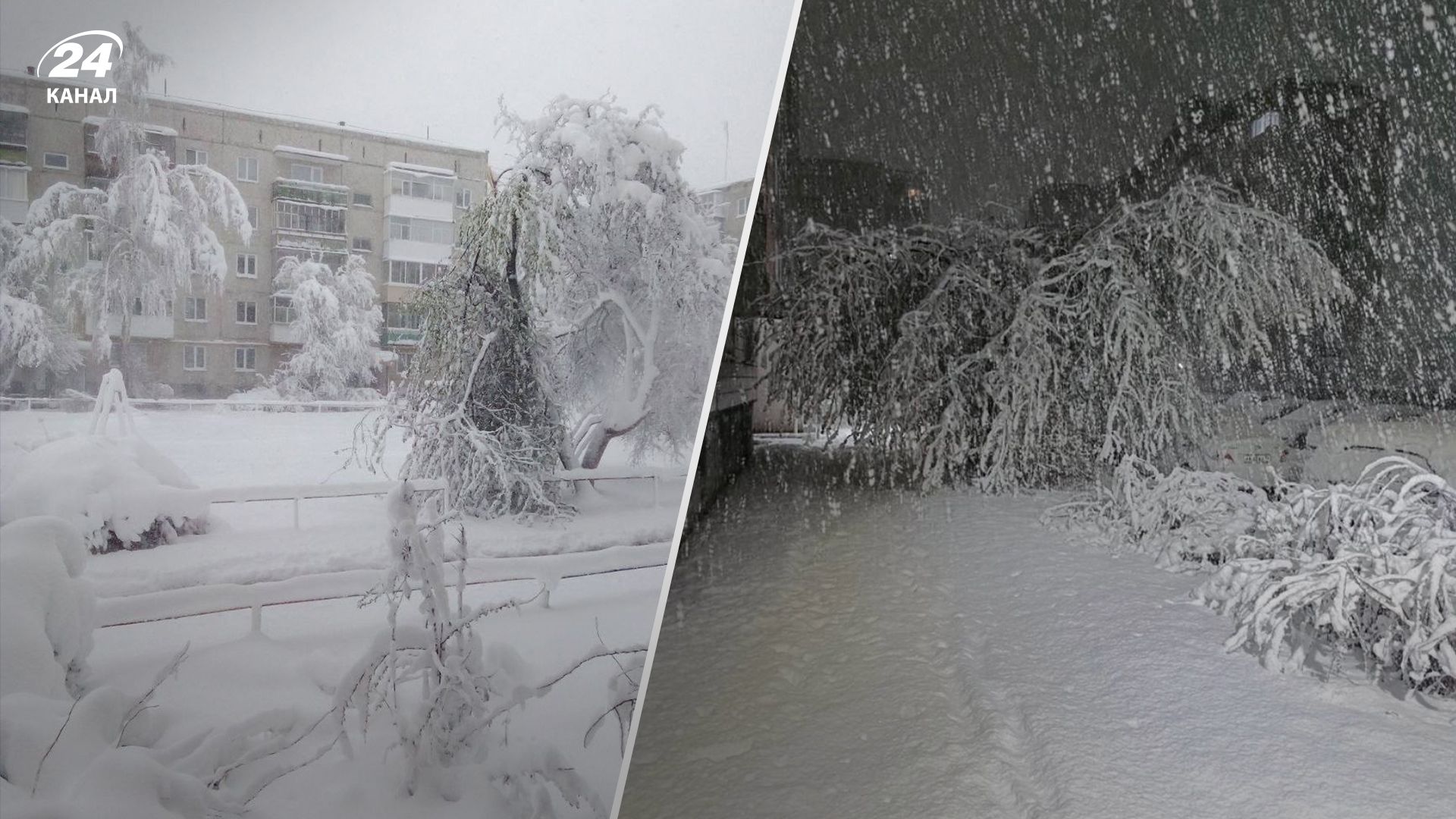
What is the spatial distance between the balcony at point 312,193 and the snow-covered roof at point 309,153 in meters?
0.02

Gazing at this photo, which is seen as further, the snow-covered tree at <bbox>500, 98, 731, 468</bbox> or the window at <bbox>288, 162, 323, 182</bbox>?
the snow-covered tree at <bbox>500, 98, 731, 468</bbox>

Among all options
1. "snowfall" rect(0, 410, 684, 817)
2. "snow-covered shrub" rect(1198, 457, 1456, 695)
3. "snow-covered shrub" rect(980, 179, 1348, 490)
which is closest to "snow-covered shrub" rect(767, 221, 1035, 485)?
"snow-covered shrub" rect(980, 179, 1348, 490)

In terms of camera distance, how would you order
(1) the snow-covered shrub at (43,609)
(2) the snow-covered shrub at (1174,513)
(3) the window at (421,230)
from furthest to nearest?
(2) the snow-covered shrub at (1174,513) < (3) the window at (421,230) < (1) the snow-covered shrub at (43,609)

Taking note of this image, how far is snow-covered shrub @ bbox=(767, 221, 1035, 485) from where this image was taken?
3.11 meters

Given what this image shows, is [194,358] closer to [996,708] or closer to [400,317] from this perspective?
[400,317]

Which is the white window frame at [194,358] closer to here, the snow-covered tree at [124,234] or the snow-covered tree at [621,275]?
the snow-covered tree at [124,234]

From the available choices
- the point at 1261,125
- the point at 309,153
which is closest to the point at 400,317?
the point at 309,153

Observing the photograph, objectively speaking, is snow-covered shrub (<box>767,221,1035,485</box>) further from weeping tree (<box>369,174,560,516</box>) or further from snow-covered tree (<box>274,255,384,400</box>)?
snow-covered tree (<box>274,255,384,400</box>)

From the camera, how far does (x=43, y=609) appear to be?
518 millimetres

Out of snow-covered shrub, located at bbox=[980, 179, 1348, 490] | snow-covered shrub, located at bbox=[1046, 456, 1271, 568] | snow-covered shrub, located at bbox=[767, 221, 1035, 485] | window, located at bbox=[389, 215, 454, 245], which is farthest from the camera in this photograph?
snow-covered shrub, located at bbox=[767, 221, 1035, 485]

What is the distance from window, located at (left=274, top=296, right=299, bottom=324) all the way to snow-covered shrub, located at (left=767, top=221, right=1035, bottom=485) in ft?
8.83

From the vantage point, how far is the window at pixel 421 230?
2.03ft

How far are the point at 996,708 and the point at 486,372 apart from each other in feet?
4.58

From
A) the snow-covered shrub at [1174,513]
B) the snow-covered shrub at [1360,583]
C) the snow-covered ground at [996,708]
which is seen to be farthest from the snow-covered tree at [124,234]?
the snow-covered shrub at [1174,513]
